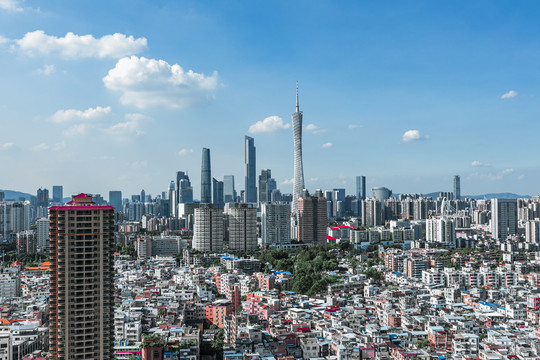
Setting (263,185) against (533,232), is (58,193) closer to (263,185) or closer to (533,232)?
(263,185)

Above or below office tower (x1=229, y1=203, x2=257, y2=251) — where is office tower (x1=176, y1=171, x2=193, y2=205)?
above

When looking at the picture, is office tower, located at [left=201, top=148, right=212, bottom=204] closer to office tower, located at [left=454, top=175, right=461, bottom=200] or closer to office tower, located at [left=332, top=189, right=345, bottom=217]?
office tower, located at [left=332, top=189, right=345, bottom=217]

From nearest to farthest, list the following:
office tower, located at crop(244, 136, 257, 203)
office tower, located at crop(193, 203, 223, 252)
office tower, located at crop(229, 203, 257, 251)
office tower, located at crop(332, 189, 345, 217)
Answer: office tower, located at crop(193, 203, 223, 252)
office tower, located at crop(229, 203, 257, 251)
office tower, located at crop(332, 189, 345, 217)
office tower, located at crop(244, 136, 257, 203)

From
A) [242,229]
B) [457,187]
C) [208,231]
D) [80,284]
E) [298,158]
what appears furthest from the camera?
[457,187]

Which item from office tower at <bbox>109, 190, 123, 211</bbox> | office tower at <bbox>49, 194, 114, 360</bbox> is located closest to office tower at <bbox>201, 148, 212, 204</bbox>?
office tower at <bbox>109, 190, 123, 211</bbox>

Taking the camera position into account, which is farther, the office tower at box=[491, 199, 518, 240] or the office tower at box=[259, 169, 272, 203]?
the office tower at box=[259, 169, 272, 203]

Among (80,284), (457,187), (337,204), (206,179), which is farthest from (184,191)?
(80,284)

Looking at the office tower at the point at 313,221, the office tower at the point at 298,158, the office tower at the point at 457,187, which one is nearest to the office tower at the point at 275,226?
the office tower at the point at 313,221
